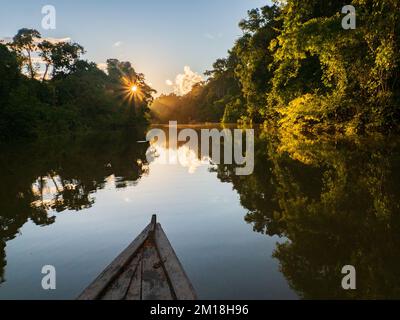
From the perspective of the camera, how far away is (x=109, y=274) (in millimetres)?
3896

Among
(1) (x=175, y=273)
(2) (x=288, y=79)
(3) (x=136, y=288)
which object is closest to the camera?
(3) (x=136, y=288)

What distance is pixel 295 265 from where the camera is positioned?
521cm

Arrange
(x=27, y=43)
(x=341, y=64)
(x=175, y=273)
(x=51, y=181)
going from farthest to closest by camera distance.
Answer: (x=27, y=43) < (x=341, y=64) < (x=51, y=181) < (x=175, y=273)

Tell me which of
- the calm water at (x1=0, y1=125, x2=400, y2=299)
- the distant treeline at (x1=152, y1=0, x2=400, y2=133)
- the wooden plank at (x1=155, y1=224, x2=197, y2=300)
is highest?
the distant treeline at (x1=152, y1=0, x2=400, y2=133)

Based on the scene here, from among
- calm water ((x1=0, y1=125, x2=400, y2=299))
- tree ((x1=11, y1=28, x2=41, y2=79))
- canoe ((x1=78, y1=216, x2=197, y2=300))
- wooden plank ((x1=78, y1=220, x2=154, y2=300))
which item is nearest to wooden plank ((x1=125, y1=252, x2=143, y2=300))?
canoe ((x1=78, y1=216, x2=197, y2=300))

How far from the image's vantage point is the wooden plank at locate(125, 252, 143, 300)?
358cm

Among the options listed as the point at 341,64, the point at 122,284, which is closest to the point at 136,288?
the point at 122,284

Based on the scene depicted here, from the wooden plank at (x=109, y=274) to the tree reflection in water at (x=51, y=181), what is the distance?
208 centimetres

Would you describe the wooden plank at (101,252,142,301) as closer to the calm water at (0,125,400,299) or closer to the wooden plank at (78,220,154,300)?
the wooden plank at (78,220,154,300)

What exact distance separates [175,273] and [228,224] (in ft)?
12.0

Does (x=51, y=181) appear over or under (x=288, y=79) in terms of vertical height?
under

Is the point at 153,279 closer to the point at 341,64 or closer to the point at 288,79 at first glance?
the point at 341,64

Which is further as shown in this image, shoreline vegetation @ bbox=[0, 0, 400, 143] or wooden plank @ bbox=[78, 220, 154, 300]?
shoreline vegetation @ bbox=[0, 0, 400, 143]
